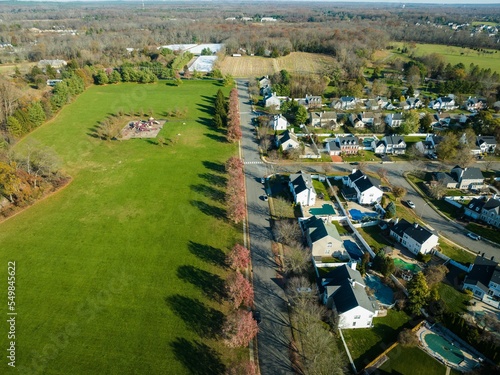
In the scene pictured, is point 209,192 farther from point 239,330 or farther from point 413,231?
point 413,231

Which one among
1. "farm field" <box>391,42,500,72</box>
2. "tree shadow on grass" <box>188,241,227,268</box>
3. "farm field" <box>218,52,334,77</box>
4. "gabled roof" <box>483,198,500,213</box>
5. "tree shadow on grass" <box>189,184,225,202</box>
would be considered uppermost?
"farm field" <box>391,42,500,72</box>

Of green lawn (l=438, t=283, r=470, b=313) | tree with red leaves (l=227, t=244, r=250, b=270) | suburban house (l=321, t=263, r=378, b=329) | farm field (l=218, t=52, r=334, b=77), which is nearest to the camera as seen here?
suburban house (l=321, t=263, r=378, b=329)

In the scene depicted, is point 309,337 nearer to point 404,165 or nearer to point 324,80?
point 404,165

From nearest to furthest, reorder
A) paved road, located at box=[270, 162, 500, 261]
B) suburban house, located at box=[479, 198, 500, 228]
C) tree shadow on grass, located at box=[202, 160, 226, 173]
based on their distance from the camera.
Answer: paved road, located at box=[270, 162, 500, 261]
suburban house, located at box=[479, 198, 500, 228]
tree shadow on grass, located at box=[202, 160, 226, 173]

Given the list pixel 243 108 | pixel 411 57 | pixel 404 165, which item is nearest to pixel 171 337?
pixel 404 165

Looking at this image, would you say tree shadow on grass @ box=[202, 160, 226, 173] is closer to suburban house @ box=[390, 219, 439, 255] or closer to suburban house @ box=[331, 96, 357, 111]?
suburban house @ box=[390, 219, 439, 255]

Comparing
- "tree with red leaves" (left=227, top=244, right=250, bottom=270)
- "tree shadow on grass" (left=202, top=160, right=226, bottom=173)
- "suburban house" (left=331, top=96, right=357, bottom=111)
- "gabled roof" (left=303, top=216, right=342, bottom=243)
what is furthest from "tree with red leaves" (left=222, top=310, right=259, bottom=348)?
"suburban house" (left=331, top=96, right=357, bottom=111)

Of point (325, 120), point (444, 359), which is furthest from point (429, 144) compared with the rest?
point (444, 359)

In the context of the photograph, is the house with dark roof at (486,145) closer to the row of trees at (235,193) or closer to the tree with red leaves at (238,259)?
the row of trees at (235,193)
